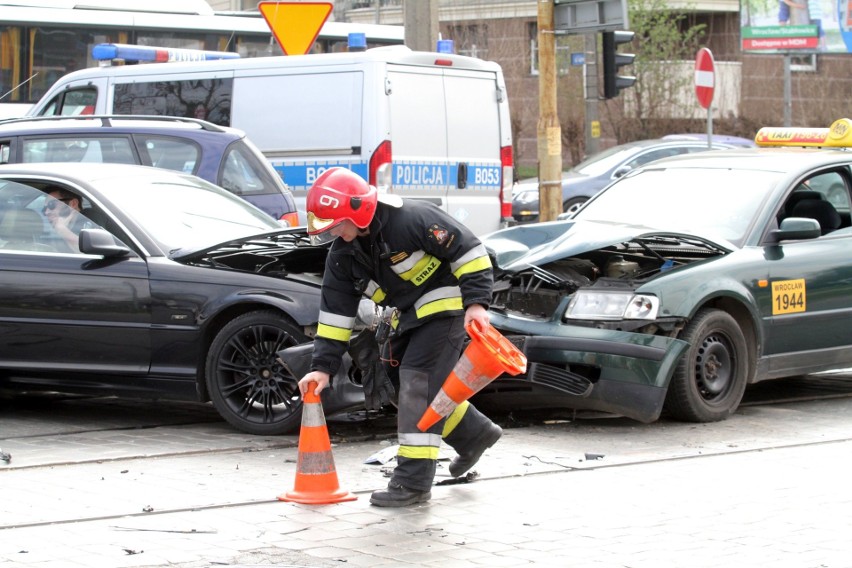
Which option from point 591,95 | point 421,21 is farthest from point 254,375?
point 591,95

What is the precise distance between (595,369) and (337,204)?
2550 mm

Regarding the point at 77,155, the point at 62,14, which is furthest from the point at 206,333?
the point at 62,14

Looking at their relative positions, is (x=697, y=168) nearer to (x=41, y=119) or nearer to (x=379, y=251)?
(x=379, y=251)

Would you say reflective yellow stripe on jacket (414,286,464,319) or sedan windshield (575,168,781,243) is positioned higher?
sedan windshield (575,168,781,243)

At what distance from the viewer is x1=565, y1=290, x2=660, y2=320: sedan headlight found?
7914mm

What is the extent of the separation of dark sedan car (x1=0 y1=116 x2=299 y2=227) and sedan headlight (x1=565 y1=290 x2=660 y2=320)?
13.6ft

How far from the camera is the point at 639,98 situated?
3734 cm

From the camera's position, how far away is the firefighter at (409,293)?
597 centimetres

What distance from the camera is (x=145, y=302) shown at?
784 centimetres

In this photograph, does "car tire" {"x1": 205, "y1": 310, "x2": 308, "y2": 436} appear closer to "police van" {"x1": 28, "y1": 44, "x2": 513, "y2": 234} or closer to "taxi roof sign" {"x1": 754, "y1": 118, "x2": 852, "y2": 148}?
"taxi roof sign" {"x1": 754, "y1": 118, "x2": 852, "y2": 148}

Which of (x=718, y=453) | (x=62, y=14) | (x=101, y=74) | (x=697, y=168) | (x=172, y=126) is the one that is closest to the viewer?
(x=718, y=453)

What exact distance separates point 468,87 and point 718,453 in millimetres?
7973

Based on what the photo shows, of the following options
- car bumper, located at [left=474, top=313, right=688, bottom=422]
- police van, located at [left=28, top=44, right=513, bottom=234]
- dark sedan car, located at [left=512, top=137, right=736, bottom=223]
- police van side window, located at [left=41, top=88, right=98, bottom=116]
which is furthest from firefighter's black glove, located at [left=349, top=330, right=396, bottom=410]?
dark sedan car, located at [left=512, top=137, right=736, bottom=223]

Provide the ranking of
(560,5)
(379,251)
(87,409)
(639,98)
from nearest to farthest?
(379,251) < (87,409) < (560,5) < (639,98)
